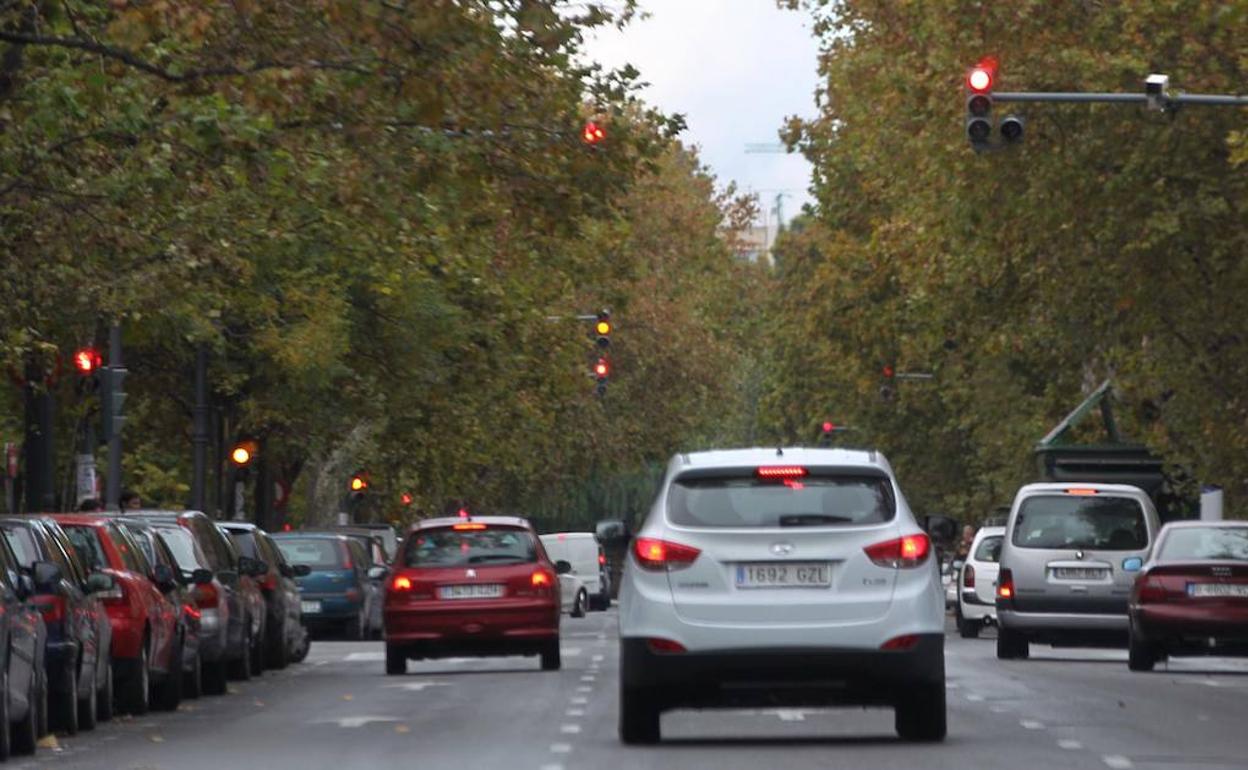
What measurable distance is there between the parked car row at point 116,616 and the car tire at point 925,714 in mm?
5013

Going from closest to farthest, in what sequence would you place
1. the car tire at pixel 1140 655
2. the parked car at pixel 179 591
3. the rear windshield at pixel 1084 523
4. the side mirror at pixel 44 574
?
the side mirror at pixel 44 574, the parked car at pixel 179 591, the car tire at pixel 1140 655, the rear windshield at pixel 1084 523

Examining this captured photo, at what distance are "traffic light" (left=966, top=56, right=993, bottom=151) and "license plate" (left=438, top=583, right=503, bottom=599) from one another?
6204 millimetres

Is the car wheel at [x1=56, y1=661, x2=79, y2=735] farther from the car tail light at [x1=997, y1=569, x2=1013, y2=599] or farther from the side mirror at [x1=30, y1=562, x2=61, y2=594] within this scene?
the car tail light at [x1=997, y1=569, x2=1013, y2=599]

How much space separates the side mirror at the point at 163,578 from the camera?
78.2 feet

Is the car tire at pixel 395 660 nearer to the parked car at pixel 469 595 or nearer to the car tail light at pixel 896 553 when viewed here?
the parked car at pixel 469 595

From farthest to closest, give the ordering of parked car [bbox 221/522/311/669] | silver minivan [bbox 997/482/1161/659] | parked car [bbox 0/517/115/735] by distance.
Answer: silver minivan [bbox 997/482/1161/659], parked car [bbox 221/522/311/669], parked car [bbox 0/517/115/735]

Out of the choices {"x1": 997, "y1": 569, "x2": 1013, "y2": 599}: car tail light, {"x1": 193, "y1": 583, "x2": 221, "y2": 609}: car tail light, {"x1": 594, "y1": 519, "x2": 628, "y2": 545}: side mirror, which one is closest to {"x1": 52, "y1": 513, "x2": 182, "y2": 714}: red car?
{"x1": 193, "y1": 583, "x2": 221, "y2": 609}: car tail light

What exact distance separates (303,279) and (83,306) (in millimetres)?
7890

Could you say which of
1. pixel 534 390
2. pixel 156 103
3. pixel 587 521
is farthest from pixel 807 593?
pixel 587 521

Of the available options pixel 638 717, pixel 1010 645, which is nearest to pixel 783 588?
pixel 638 717

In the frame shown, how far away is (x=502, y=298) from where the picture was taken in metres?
46.8

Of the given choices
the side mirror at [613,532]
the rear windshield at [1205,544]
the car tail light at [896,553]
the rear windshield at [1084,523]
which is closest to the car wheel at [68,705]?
the side mirror at [613,532]

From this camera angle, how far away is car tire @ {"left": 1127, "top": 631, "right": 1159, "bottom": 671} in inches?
1157

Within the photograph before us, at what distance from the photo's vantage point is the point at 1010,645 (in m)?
33.4
